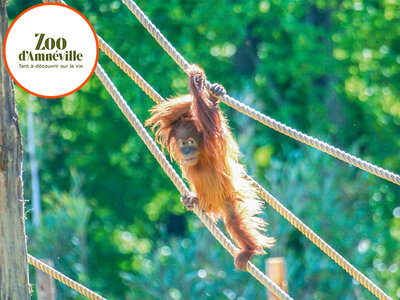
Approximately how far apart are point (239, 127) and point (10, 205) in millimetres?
5785

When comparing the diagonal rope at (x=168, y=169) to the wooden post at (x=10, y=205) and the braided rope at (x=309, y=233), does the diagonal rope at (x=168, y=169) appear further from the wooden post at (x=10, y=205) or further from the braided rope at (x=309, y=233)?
the wooden post at (x=10, y=205)

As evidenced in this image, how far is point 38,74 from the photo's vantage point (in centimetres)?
351

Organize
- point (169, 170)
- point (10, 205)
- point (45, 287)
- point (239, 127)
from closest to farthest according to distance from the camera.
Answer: point (10, 205) < point (169, 170) < point (45, 287) < point (239, 127)

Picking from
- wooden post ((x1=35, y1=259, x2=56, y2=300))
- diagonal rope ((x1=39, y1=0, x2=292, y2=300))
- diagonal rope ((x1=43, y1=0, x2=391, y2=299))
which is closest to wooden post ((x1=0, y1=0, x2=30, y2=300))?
diagonal rope ((x1=39, y1=0, x2=292, y2=300))

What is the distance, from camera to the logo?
135 inches

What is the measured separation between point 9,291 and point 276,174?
17.1 ft

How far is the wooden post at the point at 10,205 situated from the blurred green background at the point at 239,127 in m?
4.90

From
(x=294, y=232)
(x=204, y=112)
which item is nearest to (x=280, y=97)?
(x=294, y=232)

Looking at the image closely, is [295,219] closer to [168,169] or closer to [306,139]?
[306,139]

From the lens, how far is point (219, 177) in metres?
4.14

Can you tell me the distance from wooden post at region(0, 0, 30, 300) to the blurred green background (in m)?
4.90

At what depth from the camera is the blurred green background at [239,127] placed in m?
8.24

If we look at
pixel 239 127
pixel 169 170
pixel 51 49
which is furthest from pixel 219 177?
pixel 239 127

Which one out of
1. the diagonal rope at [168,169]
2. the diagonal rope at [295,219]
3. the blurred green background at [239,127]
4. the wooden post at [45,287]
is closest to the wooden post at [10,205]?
the diagonal rope at [168,169]
